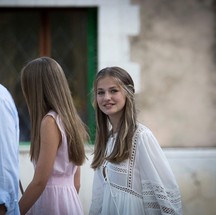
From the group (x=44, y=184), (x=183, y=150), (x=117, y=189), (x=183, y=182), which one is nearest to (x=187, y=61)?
(x=183, y=150)

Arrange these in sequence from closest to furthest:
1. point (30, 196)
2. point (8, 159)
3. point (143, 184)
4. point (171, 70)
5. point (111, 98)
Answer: point (8, 159)
point (30, 196)
point (143, 184)
point (111, 98)
point (171, 70)

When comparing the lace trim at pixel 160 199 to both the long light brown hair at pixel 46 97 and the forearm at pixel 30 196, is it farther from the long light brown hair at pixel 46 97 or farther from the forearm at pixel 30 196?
the forearm at pixel 30 196

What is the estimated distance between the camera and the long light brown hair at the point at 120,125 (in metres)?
2.47

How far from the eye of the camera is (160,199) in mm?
2346

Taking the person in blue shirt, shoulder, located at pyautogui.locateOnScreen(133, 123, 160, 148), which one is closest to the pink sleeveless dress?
shoulder, located at pyautogui.locateOnScreen(133, 123, 160, 148)

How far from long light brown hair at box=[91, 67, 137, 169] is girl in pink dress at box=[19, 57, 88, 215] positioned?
0.64ft

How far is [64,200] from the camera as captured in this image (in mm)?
2508

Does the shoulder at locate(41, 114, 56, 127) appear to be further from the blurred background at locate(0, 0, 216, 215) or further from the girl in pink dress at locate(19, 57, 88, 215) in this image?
the blurred background at locate(0, 0, 216, 215)

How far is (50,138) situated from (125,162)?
432mm

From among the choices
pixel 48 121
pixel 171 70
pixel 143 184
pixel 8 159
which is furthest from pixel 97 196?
pixel 171 70

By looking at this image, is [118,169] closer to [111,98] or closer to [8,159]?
[111,98]

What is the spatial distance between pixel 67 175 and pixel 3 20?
2777mm

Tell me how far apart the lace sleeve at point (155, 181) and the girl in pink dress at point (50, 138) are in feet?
1.15

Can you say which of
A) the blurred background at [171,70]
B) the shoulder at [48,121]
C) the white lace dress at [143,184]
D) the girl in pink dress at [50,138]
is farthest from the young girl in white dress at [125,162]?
the blurred background at [171,70]
